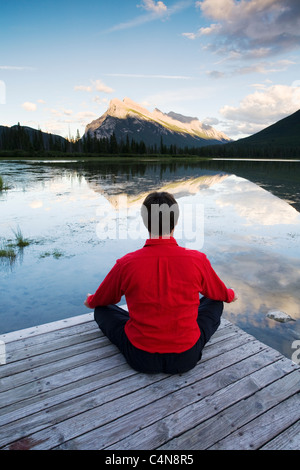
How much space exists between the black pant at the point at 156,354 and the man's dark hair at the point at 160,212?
3.72ft

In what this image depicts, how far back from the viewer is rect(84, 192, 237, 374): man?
2492 mm

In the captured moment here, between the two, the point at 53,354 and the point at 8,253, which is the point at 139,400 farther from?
the point at 8,253

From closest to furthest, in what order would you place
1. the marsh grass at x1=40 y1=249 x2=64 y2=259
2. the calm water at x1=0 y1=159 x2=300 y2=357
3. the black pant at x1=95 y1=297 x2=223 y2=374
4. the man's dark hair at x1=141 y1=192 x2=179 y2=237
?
the man's dark hair at x1=141 y1=192 x2=179 y2=237, the black pant at x1=95 y1=297 x2=223 y2=374, the calm water at x1=0 y1=159 x2=300 y2=357, the marsh grass at x1=40 y1=249 x2=64 y2=259

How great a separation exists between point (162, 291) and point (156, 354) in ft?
2.10

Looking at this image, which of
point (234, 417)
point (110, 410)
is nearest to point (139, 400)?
point (110, 410)

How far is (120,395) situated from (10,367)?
3.95 feet

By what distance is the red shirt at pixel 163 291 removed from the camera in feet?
8.18

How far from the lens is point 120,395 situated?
254cm

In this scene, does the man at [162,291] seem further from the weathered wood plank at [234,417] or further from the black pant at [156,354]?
the weathered wood plank at [234,417]

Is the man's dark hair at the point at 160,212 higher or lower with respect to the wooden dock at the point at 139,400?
higher

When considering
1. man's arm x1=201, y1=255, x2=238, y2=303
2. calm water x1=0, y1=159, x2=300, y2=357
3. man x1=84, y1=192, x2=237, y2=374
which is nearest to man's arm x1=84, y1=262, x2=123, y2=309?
man x1=84, y1=192, x2=237, y2=374

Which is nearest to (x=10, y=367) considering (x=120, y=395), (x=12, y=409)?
(x=12, y=409)

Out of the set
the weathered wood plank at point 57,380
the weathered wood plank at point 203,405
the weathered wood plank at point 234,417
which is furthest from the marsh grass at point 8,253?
the weathered wood plank at point 234,417

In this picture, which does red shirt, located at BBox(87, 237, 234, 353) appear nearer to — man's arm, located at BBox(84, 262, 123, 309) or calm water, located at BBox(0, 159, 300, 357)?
man's arm, located at BBox(84, 262, 123, 309)
